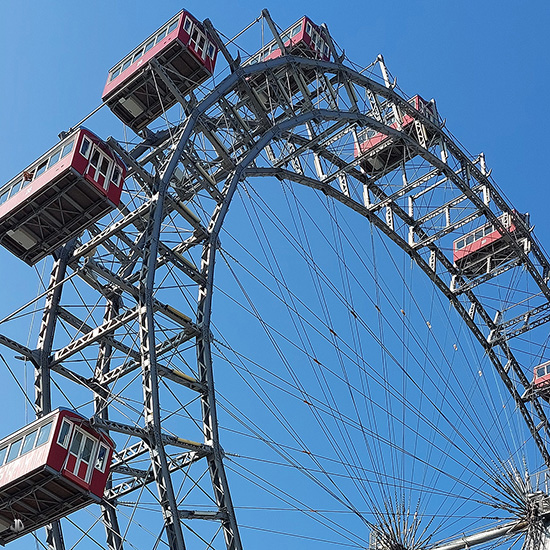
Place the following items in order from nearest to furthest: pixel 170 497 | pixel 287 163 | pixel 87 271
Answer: pixel 170 497 → pixel 87 271 → pixel 287 163

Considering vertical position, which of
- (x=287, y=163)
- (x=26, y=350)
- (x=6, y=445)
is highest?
(x=287, y=163)

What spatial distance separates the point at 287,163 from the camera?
37.9m

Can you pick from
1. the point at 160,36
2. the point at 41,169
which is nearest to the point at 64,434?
the point at 41,169

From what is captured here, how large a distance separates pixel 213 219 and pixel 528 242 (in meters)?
24.2

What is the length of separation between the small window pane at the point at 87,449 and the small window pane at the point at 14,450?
1.78m

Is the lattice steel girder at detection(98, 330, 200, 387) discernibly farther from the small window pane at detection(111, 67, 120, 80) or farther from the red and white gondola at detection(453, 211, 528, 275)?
the red and white gondola at detection(453, 211, 528, 275)

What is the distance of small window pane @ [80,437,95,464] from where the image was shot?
81.5ft

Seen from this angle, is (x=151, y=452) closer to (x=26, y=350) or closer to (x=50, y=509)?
(x=50, y=509)

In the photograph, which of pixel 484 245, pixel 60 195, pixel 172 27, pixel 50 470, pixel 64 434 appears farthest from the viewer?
pixel 484 245

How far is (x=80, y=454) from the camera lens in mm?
24734

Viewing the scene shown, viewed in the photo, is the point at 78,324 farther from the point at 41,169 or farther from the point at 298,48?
the point at 298,48

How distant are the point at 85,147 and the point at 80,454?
31.7 ft

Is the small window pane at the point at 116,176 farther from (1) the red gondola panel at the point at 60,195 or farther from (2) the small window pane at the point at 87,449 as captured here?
(2) the small window pane at the point at 87,449

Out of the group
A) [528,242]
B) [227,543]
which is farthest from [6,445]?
[528,242]
